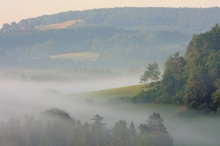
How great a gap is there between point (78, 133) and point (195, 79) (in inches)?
979

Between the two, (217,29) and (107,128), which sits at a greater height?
(217,29)

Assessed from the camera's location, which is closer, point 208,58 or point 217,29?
point 208,58

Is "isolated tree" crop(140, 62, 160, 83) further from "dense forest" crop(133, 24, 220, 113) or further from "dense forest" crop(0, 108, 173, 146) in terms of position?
"dense forest" crop(0, 108, 173, 146)

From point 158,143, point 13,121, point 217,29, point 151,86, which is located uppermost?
point 217,29

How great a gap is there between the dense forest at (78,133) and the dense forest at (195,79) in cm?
1681

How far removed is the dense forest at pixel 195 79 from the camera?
87.9 meters

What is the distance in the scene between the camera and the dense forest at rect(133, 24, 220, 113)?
87.9 meters

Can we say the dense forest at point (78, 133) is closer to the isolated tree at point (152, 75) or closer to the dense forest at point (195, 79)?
the dense forest at point (195, 79)

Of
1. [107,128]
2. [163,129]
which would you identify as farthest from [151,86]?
[163,129]

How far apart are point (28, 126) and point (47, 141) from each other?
3570 millimetres

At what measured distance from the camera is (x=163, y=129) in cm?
6681

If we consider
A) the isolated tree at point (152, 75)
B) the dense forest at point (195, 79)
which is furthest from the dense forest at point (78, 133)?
the isolated tree at point (152, 75)

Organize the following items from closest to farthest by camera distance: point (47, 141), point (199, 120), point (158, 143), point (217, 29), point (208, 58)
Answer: point (158, 143) → point (47, 141) → point (199, 120) → point (208, 58) → point (217, 29)

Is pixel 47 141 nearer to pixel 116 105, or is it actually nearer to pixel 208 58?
pixel 116 105
